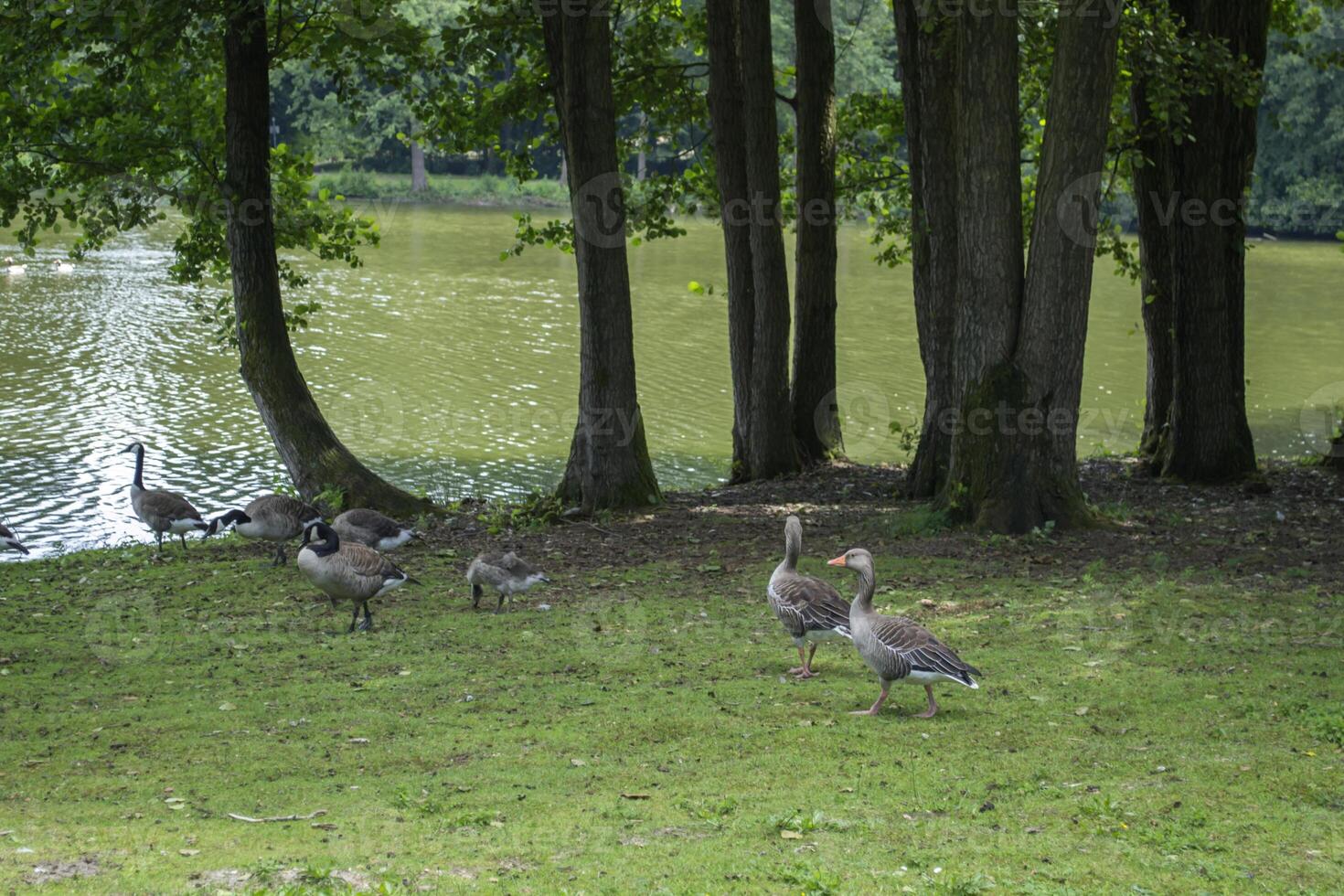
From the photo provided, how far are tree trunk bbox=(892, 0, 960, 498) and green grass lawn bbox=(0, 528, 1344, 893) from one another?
17.0 ft

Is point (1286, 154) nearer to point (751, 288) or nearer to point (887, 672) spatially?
point (751, 288)

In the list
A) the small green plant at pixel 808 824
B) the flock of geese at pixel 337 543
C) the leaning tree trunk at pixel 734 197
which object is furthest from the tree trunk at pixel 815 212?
the small green plant at pixel 808 824

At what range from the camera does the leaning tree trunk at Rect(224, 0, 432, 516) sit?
18750mm

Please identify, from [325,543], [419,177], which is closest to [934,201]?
[325,543]

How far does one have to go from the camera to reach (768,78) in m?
22.2

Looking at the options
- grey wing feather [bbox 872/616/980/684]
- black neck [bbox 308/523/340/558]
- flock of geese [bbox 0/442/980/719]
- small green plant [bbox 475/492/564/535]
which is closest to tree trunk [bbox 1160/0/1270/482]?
flock of geese [bbox 0/442/980/719]

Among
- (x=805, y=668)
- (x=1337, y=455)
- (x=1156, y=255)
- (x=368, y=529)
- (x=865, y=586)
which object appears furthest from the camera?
(x=1337, y=455)

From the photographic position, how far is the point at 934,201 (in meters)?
19.1

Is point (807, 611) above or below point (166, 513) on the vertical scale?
above

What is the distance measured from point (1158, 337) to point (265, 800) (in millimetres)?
18305

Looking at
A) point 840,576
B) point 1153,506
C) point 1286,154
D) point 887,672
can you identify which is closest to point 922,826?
point 887,672

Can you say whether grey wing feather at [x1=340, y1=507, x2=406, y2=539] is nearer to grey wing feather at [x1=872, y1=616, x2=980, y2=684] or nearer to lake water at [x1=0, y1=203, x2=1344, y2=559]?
lake water at [x1=0, y1=203, x2=1344, y2=559]

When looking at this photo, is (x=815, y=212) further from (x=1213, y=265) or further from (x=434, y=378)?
(x=434, y=378)

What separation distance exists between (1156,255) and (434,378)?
60.4ft
